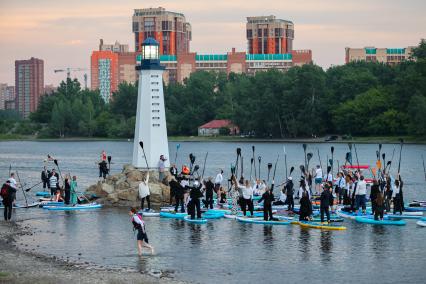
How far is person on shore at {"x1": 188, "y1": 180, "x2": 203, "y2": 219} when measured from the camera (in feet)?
128

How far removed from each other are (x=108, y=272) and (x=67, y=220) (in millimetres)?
14041

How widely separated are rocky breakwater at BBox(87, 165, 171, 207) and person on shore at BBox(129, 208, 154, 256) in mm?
15933

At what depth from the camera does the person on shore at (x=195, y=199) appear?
3891 cm

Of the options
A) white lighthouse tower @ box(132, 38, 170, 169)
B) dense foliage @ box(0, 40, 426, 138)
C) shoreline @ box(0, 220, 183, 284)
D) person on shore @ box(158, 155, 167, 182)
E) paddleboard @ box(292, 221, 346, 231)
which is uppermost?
dense foliage @ box(0, 40, 426, 138)

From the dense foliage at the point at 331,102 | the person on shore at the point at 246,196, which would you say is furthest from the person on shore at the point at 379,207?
the dense foliage at the point at 331,102

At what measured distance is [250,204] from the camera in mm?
40906

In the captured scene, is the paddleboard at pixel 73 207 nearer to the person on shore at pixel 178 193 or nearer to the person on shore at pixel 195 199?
the person on shore at pixel 178 193

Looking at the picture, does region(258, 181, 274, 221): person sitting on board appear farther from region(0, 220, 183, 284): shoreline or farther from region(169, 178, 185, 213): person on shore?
region(0, 220, 183, 284): shoreline

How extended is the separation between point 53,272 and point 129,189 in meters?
21.2

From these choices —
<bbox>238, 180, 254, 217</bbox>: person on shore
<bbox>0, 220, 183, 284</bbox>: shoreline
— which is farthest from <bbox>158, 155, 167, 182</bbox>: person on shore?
<bbox>0, 220, 183, 284</bbox>: shoreline

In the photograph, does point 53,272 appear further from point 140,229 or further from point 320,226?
point 320,226

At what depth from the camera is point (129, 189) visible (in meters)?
49.2

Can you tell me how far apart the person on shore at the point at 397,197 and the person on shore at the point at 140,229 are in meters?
13.8

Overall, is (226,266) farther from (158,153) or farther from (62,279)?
(158,153)
